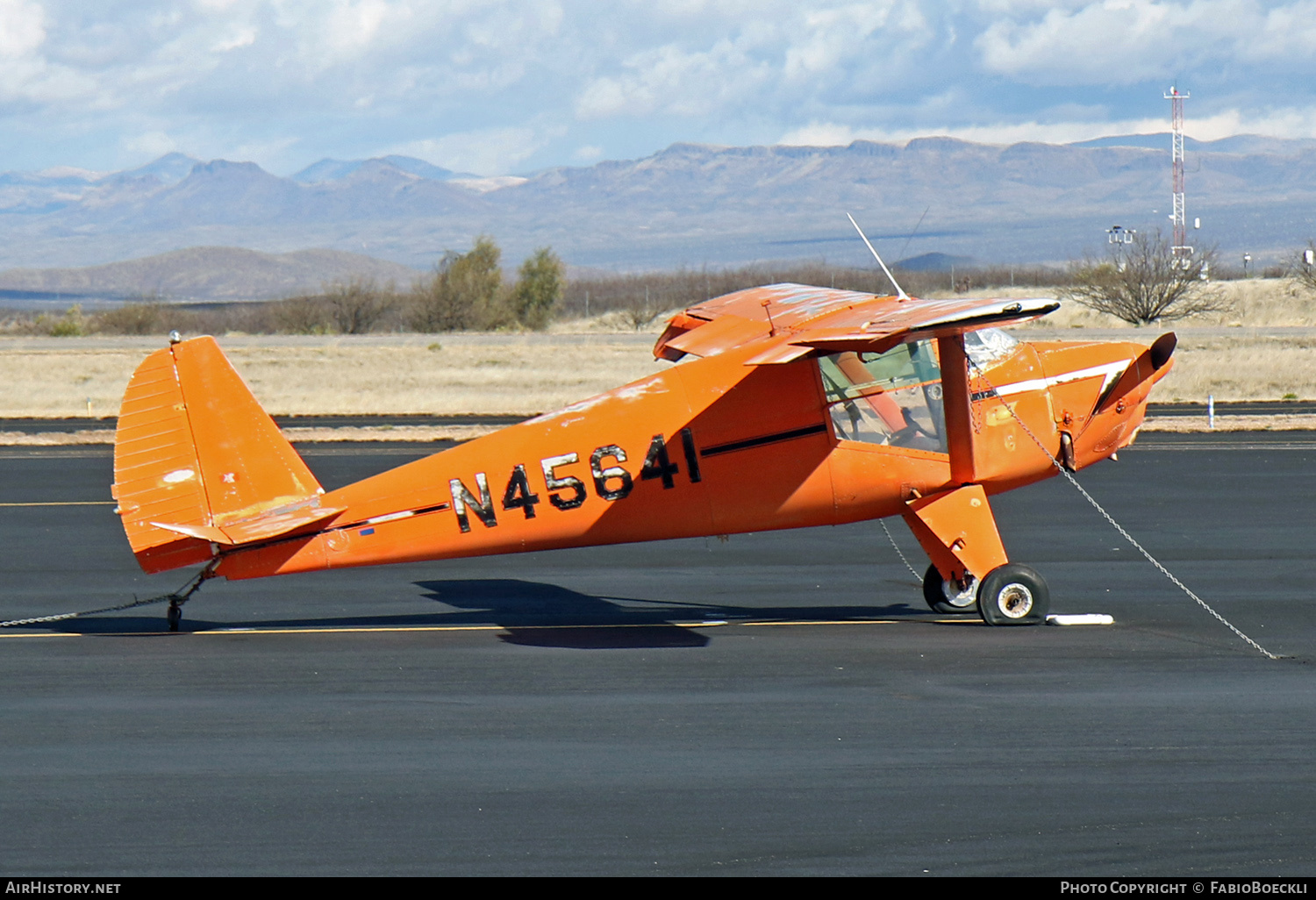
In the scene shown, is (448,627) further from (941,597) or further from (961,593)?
(961,593)

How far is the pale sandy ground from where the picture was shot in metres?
36.4

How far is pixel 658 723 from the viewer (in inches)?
353

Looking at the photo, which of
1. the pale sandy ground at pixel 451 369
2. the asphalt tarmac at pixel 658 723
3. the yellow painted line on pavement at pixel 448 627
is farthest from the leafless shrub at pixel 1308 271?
the yellow painted line on pavement at pixel 448 627

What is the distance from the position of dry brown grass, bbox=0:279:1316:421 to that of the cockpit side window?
23.4 m

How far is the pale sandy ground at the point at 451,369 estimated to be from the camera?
120 feet

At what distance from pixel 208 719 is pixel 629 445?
388 cm

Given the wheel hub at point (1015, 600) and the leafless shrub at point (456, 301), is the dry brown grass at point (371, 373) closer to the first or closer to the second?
the leafless shrub at point (456, 301)

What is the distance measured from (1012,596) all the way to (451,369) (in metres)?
36.8

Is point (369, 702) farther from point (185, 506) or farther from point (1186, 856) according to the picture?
point (1186, 856)

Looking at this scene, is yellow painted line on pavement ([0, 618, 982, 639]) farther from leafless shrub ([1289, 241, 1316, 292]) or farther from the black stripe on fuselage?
leafless shrub ([1289, 241, 1316, 292])

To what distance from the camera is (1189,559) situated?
1471cm

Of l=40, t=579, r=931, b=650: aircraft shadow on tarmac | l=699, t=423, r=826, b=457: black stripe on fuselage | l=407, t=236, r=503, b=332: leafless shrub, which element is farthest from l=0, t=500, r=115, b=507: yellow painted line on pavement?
l=407, t=236, r=503, b=332: leafless shrub

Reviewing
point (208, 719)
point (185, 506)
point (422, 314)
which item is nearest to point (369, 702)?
point (208, 719)

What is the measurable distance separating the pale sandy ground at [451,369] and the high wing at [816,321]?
48.9 feet
